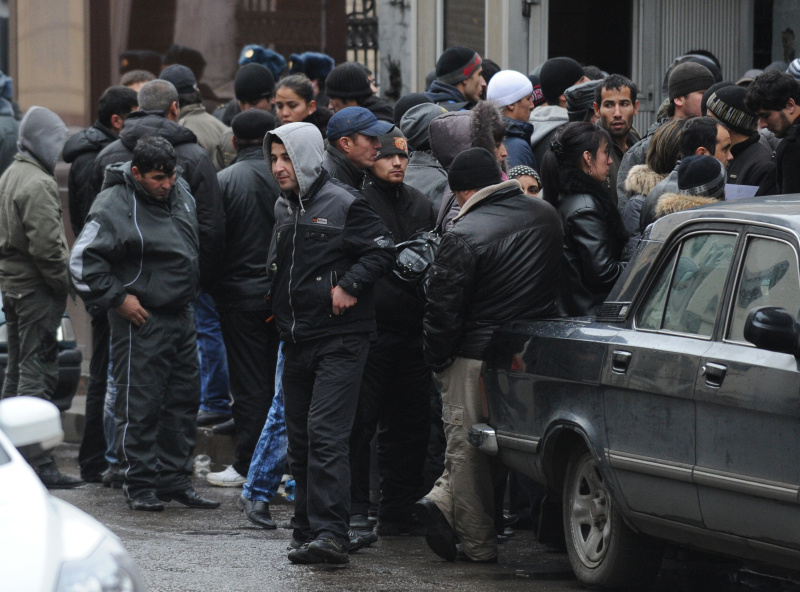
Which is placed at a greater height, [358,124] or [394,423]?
[358,124]

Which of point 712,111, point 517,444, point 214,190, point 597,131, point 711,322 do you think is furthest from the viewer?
point 214,190

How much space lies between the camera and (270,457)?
835cm

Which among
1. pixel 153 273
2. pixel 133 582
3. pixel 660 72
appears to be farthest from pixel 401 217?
pixel 660 72

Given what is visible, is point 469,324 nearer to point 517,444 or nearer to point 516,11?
point 517,444

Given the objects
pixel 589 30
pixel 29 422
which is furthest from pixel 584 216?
pixel 589 30

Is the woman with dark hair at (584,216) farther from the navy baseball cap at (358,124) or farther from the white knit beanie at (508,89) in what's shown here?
the white knit beanie at (508,89)

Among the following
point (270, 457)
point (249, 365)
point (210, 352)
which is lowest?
point (270, 457)

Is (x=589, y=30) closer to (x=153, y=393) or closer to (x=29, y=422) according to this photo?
(x=153, y=393)

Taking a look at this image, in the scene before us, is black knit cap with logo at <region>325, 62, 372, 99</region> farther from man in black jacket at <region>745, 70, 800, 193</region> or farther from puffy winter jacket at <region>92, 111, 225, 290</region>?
man in black jacket at <region>745, 70, 800, 193</region>

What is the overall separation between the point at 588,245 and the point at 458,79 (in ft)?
9.54

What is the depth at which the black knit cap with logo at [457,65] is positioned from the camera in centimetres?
1009

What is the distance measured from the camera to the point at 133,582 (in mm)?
4184

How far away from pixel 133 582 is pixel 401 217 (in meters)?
4.25

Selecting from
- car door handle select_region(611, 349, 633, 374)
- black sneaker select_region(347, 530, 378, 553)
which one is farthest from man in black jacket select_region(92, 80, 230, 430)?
car door handle select_region(611, 349, 633, 374)
